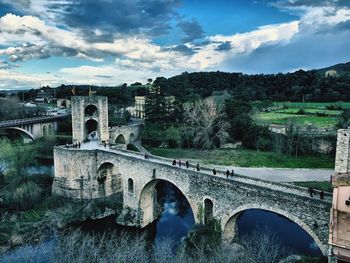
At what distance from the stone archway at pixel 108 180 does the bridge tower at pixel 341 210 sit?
22.0 m

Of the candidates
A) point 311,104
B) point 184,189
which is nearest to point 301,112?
point 311,104

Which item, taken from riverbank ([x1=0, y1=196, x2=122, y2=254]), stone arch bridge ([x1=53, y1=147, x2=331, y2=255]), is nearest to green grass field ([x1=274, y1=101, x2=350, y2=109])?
stone arch bridge ([x1=53, y1=147, x2=331, y2=255])

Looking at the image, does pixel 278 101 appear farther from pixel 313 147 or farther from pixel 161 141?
pixel 161 141

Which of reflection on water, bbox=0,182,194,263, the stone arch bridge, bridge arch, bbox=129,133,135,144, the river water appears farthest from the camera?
bridge arch, bbox=129,133,135,144

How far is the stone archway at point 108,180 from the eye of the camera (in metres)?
31.5

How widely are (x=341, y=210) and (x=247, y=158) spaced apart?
29371mm

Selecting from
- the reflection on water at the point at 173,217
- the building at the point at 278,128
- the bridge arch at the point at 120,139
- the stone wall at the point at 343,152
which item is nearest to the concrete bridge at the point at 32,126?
the bridge arch at the point at 120,139

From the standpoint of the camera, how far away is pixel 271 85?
75625 millimetres

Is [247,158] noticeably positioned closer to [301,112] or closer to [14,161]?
[301,112]

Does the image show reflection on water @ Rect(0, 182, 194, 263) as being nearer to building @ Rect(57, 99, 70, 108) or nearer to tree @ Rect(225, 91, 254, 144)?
tree @ Rect(225, 91, 254, 144)

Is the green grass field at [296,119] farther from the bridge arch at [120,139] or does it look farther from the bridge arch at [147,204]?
the bridge arch at [147,204]

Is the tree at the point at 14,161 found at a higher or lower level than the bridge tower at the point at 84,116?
lower

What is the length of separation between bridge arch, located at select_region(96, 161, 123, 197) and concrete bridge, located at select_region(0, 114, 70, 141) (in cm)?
2698

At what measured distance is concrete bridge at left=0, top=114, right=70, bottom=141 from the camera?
51.7 meters
